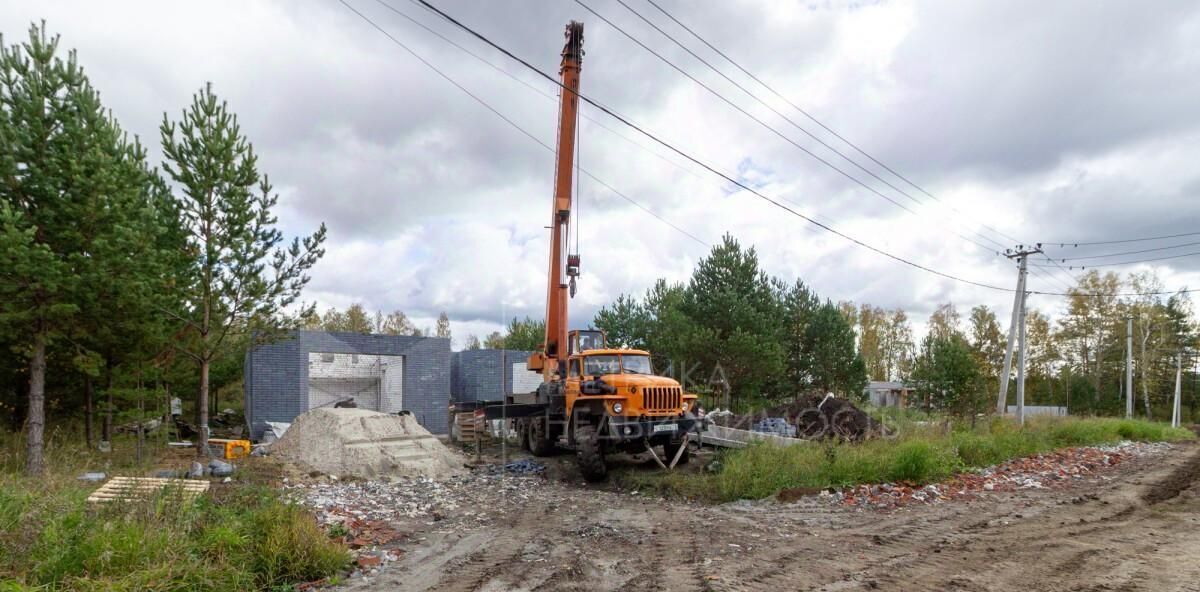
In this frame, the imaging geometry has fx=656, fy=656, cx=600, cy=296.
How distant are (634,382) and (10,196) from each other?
421 inches

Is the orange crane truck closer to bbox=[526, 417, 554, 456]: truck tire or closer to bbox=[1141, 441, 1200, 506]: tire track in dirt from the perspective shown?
bbox=[526, 417, 554, 456]: truck tire

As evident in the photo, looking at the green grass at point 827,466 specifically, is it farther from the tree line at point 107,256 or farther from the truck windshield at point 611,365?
the tree line at point 107,256

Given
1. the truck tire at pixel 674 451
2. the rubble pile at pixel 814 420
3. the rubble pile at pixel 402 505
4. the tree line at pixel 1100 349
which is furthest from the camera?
the tree line at pixel 1100 349

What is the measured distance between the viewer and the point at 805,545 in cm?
745

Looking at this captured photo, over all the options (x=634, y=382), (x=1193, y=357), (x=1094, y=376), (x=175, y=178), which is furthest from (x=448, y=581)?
(x=1193, y=357)

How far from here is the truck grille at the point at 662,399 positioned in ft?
39.4

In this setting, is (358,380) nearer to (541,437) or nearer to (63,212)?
(541,437)

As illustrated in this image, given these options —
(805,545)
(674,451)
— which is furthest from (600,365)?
(805,545)

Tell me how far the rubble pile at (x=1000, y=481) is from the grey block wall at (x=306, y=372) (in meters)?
14.5

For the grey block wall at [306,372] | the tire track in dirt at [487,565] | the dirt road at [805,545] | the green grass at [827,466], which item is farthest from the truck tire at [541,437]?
the grey block wall at [306,372]

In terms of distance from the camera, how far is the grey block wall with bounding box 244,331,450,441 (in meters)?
19.7

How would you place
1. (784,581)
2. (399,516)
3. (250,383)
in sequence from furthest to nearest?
1. (250,383)
2. (399,516)
3. (784,581)

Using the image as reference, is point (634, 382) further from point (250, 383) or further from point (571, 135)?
point (250, 383)

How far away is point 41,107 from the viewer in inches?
424
